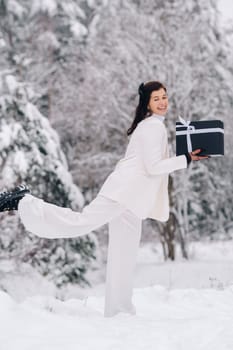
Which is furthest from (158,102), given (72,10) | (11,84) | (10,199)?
(72,10)

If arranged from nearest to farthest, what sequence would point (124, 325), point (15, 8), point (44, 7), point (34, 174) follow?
point (124, 325) < point (34, 174) < point (44, 7) < point (15, 8)

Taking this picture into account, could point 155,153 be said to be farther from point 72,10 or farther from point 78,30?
point 72,10

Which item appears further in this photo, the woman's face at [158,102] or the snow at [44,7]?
the snow at [44,7]

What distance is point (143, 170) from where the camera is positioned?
169 inches

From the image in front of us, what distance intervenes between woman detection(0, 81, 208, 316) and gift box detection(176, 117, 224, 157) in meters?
0.08

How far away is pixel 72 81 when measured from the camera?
17.6m

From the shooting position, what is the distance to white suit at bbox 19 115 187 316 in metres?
4.20

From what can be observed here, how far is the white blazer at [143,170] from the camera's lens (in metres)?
4.20

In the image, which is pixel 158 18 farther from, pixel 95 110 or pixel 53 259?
pixel 53 259

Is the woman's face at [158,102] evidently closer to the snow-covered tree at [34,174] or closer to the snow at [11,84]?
the snow-covered tree at [34,174]

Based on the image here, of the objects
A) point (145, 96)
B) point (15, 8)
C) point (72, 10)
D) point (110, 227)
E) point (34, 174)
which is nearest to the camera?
point (110, 227)

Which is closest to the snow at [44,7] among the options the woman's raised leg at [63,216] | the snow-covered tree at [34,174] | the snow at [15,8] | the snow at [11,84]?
the snow at [15,8]

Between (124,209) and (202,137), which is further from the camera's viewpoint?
(124,209)

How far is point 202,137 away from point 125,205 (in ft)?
2.36
